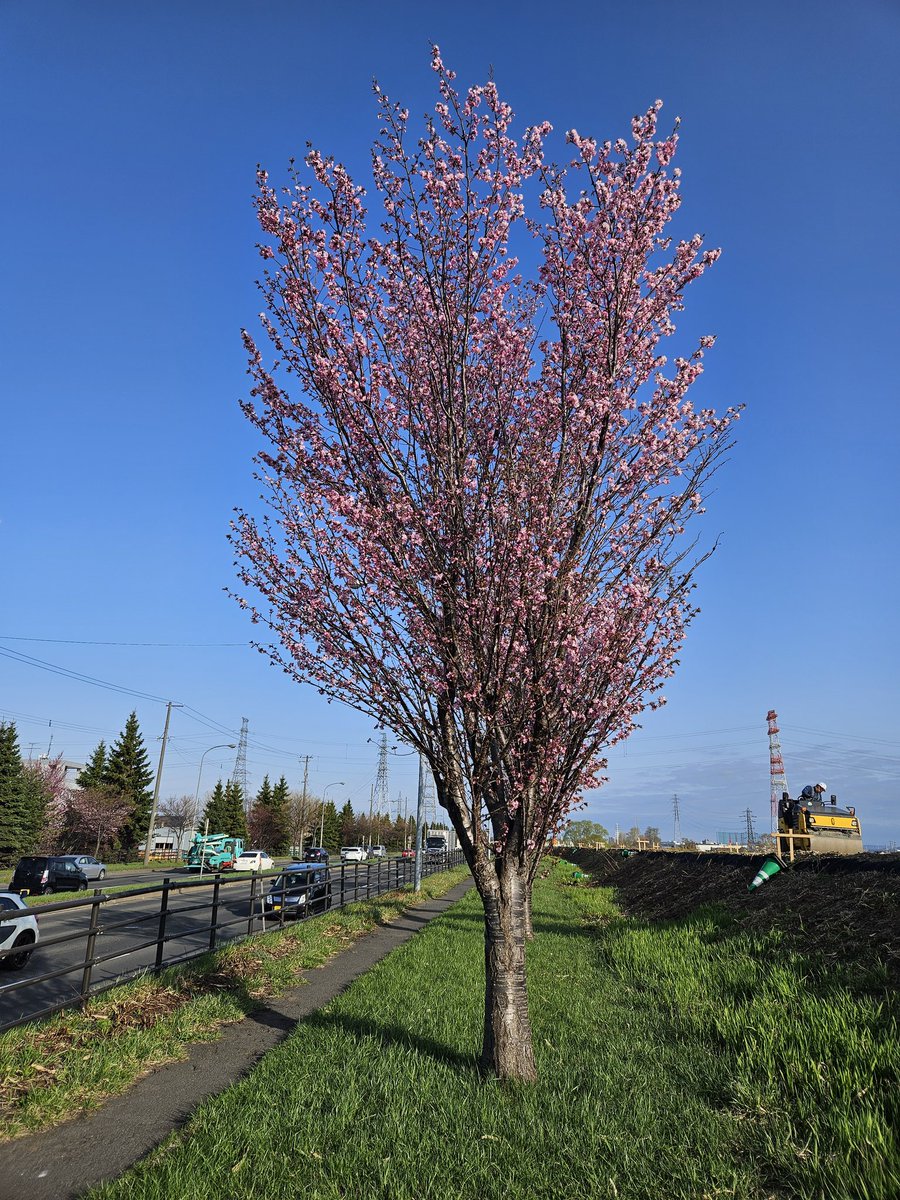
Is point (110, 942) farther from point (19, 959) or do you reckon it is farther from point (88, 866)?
point (88, 866)

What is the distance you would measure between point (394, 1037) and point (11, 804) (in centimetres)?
4581

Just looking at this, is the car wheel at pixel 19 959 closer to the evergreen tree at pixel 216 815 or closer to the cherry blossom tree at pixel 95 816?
the cherry blossom tree at pixel 95 816

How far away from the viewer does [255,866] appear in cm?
4275

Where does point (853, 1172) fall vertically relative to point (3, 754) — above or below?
below

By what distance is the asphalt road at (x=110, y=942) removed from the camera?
27.0ft

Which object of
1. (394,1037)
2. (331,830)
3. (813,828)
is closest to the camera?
(394,1037)

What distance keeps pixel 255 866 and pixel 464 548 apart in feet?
137

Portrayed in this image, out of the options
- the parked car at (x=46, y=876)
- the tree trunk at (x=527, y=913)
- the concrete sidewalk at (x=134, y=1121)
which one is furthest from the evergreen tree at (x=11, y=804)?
the concrete sidewalk at (x=134, y=1121)

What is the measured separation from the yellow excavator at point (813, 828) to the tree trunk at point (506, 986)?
1355 centimetres

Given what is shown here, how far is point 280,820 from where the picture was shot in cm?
8344

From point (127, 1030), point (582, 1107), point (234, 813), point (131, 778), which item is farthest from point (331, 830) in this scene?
point (582, 1107)

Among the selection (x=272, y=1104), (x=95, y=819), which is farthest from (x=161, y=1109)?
(x=95, y=819)

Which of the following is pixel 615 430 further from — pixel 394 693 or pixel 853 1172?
pixel 853 1172

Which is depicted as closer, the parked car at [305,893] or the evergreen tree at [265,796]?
the parked car at [305,893]
